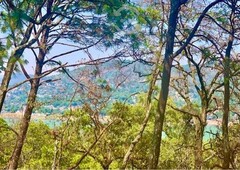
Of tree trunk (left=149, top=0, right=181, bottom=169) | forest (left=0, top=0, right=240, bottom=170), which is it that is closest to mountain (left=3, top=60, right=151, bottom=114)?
forest (left=0, top=0, right=240, bottom=170)

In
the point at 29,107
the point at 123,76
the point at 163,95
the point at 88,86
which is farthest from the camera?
the point at 123,76

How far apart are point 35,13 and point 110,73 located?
428cm

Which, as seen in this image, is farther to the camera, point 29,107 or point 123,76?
point 123,76

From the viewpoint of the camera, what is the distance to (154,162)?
4039 mm

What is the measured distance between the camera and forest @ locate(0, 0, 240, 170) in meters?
4.50

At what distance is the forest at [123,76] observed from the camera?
4.50 metres

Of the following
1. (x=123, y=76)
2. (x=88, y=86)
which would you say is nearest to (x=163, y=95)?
(x=88, y=86)

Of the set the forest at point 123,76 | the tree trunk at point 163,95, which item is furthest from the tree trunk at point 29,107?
the tree trunk at point 163,95

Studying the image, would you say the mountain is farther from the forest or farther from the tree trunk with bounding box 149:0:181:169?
the tree trunk with bounding box 149:0:181:169

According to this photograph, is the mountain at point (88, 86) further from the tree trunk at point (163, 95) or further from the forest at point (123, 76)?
the tree trunk at point (163, 95)

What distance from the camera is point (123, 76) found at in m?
9.25

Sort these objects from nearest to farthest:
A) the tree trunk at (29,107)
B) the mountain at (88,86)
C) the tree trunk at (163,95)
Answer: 1. the tree trunk at (163,95)
2. the tree trunk at (29,107)
3. the mountain at (88,86)

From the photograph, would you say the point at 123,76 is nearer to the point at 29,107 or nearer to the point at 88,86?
the point at 88,86

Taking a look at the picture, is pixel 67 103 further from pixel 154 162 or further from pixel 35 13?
pixel 154 162
